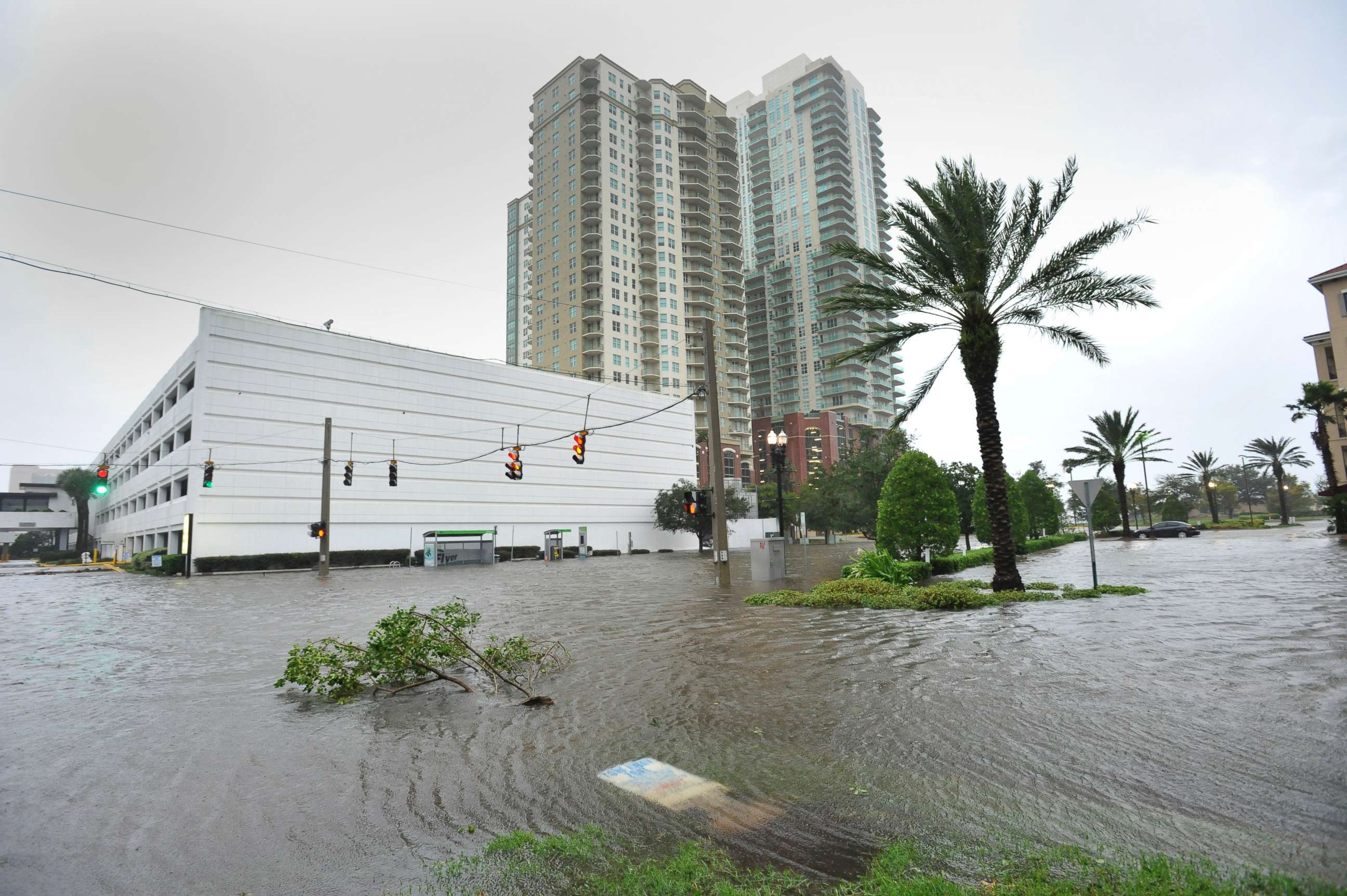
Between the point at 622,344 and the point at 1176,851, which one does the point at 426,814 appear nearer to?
the point at 1176,851

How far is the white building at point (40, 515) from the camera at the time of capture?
301 ft

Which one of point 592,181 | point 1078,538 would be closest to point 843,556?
point 1078,538

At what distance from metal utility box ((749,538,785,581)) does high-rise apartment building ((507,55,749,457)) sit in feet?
247

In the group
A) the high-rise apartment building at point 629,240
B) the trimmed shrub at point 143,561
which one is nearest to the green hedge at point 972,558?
the trimmed shrub at point 143,561

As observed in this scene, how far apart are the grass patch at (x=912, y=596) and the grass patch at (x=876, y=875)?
1161cm

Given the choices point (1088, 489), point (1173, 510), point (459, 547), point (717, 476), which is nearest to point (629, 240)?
point (459, 547)

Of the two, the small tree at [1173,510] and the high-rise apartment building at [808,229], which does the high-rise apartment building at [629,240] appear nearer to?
the high-rise apartment building at [808,229]

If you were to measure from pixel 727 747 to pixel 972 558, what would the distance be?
2448 cm

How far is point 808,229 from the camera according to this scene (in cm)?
14450

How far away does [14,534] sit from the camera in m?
101

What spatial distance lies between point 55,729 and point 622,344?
97.7 metres

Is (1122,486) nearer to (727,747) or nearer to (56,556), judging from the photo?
(727,747)

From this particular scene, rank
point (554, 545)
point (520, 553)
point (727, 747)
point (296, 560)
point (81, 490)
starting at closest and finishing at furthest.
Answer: point (727, 747) → point (296, 560) → point (554, 545) → point (520, 553) → point (81, 490)

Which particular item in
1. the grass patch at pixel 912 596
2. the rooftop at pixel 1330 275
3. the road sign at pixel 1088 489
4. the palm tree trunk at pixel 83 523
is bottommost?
the grass patch at pixel 912 596
